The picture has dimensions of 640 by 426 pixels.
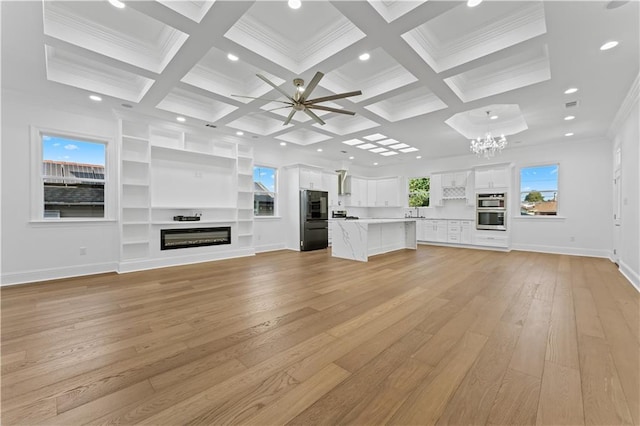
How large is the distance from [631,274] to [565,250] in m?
3.09

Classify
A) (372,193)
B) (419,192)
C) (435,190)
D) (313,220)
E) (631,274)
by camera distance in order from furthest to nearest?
(372,193) < (419,192) < (435,190) < (313,220) < (631,274)

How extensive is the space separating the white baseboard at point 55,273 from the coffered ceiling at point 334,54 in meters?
2.81

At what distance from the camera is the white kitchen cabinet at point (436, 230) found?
8211mm

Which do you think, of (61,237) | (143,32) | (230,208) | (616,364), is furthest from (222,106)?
(616,364)

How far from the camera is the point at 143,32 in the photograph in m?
3.15

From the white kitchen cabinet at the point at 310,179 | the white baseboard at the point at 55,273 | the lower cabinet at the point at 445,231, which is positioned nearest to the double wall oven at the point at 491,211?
the lower cabinet at the point at 445,231

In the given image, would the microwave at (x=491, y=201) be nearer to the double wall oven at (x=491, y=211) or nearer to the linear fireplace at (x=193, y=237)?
the double wall oven at (x=491, y=211)

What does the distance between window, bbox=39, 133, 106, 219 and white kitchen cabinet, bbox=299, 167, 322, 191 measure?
4411 mm

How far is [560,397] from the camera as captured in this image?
58.5 inches

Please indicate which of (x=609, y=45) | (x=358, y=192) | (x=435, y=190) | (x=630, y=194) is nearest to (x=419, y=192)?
(x=435, y=190)

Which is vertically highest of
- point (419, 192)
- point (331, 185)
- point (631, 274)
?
point (331, 185)

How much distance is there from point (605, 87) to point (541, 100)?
2.33 ft

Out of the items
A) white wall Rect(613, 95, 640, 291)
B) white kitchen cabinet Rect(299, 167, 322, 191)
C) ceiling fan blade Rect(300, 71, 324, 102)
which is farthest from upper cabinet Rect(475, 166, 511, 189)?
ceiling fan blade Rect(300, 71, 324, 102)

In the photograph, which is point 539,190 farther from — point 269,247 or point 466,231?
point 269,247
